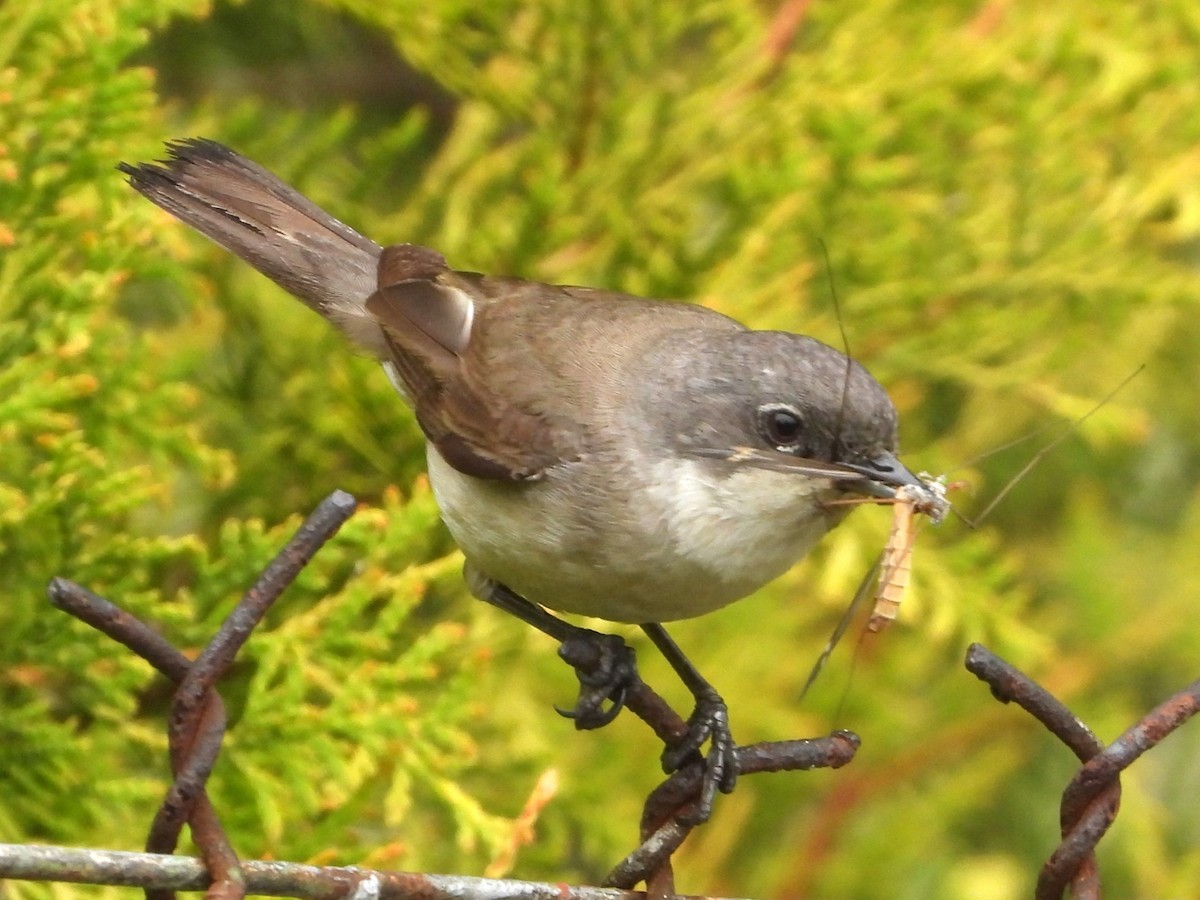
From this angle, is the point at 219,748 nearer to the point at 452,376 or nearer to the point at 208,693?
the point at 208,693

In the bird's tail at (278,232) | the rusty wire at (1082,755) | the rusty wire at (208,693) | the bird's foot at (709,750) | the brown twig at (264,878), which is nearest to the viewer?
the brown twig at (264,878)

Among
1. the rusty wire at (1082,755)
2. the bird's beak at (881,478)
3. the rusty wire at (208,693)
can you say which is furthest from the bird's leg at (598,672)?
the rusty wire at (208,693)

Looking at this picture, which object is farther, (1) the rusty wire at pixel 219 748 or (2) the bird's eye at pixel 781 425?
(2) the bird's eye at pixel 781 425

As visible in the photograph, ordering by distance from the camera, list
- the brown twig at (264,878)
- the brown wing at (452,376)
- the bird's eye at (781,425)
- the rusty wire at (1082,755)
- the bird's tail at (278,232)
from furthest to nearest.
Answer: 1. the bird's tail at (278,232)
2. the brown wing at (452,376)
3. the bird's eye at (781,425)
4. the rusty wire at (1082,755)
5. the brown twig at (264,878)

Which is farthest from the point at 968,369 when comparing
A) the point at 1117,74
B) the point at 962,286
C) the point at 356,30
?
the point at 356,30

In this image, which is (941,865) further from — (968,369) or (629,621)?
(629,621)

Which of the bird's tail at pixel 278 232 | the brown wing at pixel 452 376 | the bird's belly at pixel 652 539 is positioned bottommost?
the bird's belly at pixel 652 539

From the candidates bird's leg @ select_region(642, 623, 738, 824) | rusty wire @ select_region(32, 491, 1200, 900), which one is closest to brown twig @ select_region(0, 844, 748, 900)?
rusty wire @ select_region(32, 491, 1200, 900)

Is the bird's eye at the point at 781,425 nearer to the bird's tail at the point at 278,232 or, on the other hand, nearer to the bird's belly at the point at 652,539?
the bird's belly at the point at 652,539
